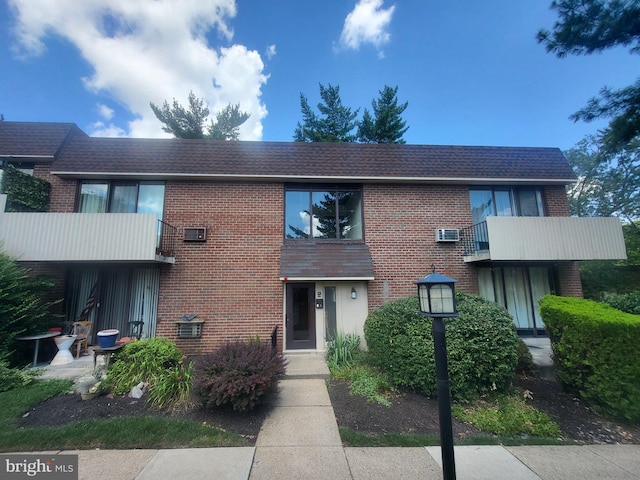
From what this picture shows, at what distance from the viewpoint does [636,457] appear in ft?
11.0

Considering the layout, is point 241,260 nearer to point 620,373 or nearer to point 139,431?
point 139,431

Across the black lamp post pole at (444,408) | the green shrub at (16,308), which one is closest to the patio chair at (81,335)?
the green shrub at (16,308)

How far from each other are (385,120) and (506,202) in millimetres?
13071

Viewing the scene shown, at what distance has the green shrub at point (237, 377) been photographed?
398cm

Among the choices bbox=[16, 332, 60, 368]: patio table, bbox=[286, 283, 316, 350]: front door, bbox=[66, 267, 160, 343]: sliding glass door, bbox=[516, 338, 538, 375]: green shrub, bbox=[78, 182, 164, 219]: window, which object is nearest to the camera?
bbox=[516, 338, 538, 375]: green shrub

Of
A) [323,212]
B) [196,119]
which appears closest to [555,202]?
[323,212]

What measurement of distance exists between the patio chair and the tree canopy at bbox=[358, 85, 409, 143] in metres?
19.2

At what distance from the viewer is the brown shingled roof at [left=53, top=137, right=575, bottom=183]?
809 centimetres

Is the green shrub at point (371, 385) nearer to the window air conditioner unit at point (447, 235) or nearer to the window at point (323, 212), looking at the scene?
the window at point (323, 212)

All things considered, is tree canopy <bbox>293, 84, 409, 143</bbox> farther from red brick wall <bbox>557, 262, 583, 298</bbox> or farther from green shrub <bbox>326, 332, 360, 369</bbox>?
green shrub <bbox>326, 332, 360, 369</bbox>

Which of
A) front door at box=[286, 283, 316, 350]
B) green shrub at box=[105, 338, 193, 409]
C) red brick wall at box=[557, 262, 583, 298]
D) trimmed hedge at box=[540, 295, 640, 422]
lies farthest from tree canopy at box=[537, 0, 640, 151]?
green shrub at box=[105, 338, 193, 409]

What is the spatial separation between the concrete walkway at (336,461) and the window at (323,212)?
567 centimetres

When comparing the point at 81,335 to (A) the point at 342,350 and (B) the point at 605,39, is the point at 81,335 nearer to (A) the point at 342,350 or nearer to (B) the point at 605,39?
(A) the point at 342,350

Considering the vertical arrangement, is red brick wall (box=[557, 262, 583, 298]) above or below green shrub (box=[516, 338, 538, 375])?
above
